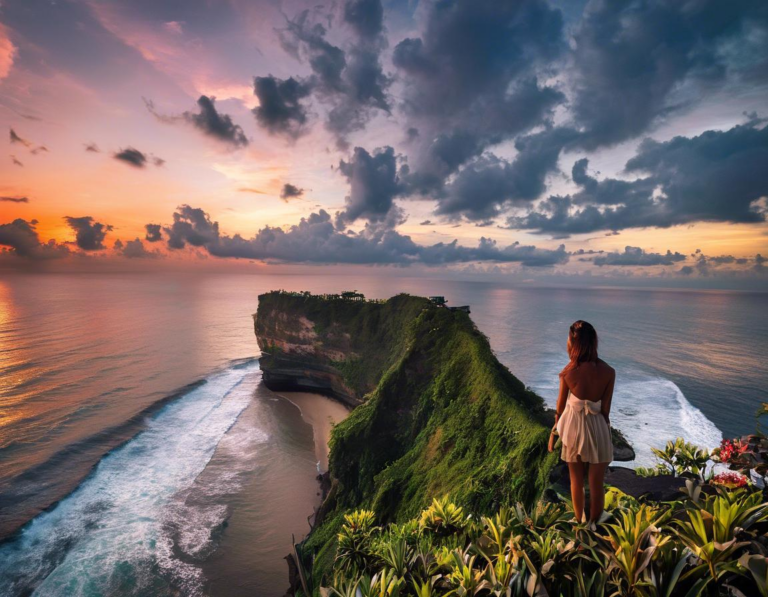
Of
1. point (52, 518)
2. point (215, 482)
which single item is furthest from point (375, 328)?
point (52, 518)

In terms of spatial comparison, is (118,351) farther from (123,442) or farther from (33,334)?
(123,442)

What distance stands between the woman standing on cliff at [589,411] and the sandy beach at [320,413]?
81.2 ft

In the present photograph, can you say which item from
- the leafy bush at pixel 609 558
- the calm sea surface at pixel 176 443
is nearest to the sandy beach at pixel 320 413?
the calm sea surface at pixel 176 443

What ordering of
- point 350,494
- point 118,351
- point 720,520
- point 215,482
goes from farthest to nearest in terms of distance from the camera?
point 118,351 < point 215,482 < point 350,494 < point 720,520

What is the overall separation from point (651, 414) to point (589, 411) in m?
35.6

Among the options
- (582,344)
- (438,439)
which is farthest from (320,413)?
(582,344)

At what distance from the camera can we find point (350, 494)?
19766mm

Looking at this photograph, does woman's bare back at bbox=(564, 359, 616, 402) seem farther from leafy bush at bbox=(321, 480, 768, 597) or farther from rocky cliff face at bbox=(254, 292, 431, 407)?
rocky cliff face at bbox=(254, 292, 431, 407)

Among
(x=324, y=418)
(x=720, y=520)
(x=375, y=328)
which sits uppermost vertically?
(x=720, y=520)

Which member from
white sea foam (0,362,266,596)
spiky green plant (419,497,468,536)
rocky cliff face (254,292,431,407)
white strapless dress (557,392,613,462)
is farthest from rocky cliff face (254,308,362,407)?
white strapless dress (557,392,613,462)

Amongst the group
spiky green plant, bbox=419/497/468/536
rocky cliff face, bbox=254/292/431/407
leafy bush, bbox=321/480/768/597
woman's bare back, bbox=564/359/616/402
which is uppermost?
woman's bare back, bbox=564/359/616/402

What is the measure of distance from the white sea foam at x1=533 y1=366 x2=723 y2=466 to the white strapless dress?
76.6 ft

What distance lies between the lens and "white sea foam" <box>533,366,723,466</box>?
89.1 feet

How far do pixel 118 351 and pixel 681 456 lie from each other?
64896 mm
